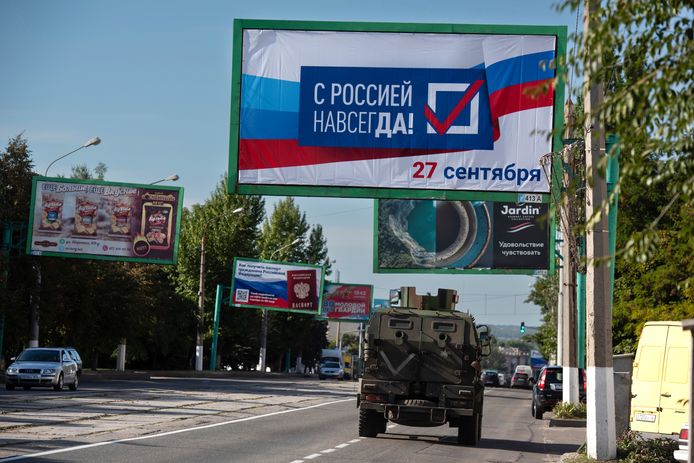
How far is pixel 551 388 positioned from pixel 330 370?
47025mm

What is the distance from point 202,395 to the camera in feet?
123

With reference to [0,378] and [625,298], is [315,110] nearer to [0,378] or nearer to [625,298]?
[0,378]

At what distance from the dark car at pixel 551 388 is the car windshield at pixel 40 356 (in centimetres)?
1576

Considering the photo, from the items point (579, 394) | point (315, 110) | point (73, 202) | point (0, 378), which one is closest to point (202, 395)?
point (0, 378)

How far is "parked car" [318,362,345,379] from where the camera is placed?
81688 mm

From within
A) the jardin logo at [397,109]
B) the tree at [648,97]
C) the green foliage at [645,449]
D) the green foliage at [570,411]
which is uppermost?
the jardin logo at [397,109]

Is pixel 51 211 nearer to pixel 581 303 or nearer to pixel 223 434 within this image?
pixel 581 303

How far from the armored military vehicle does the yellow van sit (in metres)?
3.47

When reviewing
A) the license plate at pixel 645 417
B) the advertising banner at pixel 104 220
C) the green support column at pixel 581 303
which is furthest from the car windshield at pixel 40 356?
the license plate at pixel 645 417

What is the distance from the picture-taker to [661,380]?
19.2m

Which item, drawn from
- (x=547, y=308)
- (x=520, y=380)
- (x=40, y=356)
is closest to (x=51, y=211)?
(x=40, y=356)

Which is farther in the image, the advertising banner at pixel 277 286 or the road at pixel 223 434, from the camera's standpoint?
the advertising banner at pixel 277 286

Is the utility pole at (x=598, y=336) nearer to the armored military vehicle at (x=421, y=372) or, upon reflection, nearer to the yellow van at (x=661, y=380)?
the yellow van at (x=661, y=380)

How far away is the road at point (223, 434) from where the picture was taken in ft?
55.2
